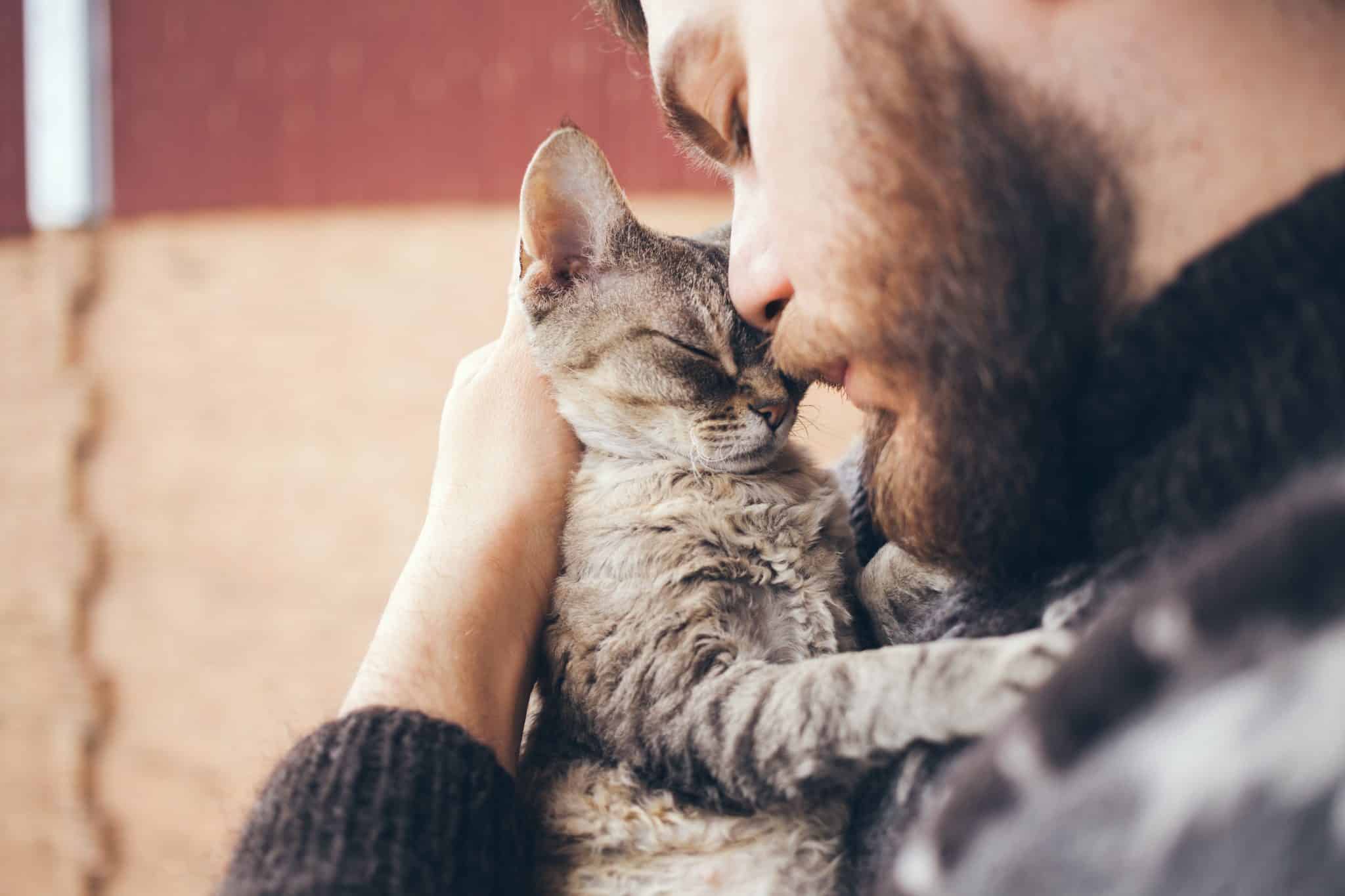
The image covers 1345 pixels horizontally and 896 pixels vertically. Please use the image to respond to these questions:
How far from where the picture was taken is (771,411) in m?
1.60

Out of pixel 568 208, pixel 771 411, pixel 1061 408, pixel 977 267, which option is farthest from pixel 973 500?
pixel 568 208

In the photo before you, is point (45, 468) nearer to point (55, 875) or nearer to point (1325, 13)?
point (55, 875)

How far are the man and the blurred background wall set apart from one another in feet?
13.7

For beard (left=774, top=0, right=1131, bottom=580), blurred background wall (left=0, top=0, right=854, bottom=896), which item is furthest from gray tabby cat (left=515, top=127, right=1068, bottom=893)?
blurred background wall (left=0, top=0, right=854, bottom=896)

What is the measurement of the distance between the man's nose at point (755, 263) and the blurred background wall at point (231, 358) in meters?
3.86

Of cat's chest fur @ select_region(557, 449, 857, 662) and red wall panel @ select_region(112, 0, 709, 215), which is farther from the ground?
red wall panel @ select_region(112, 0, 709, 215)

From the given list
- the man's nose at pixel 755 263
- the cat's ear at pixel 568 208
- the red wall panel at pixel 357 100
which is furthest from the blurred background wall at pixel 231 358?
the man's nose at pixel 755 263

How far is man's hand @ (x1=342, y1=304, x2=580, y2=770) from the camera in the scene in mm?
1369

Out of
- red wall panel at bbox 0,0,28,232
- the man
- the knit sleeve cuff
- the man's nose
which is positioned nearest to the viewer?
the man

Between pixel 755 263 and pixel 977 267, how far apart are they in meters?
0.40

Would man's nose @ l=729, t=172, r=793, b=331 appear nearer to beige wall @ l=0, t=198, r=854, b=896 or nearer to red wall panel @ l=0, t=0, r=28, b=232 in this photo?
beige wall @ l=0, t=198, r=854, b=896

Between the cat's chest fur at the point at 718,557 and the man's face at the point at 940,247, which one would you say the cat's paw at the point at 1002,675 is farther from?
the cat's chest fur at the point at 718,557

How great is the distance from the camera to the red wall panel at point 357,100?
5.48 meters

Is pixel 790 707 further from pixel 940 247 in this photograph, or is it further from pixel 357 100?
pixel 357 100
